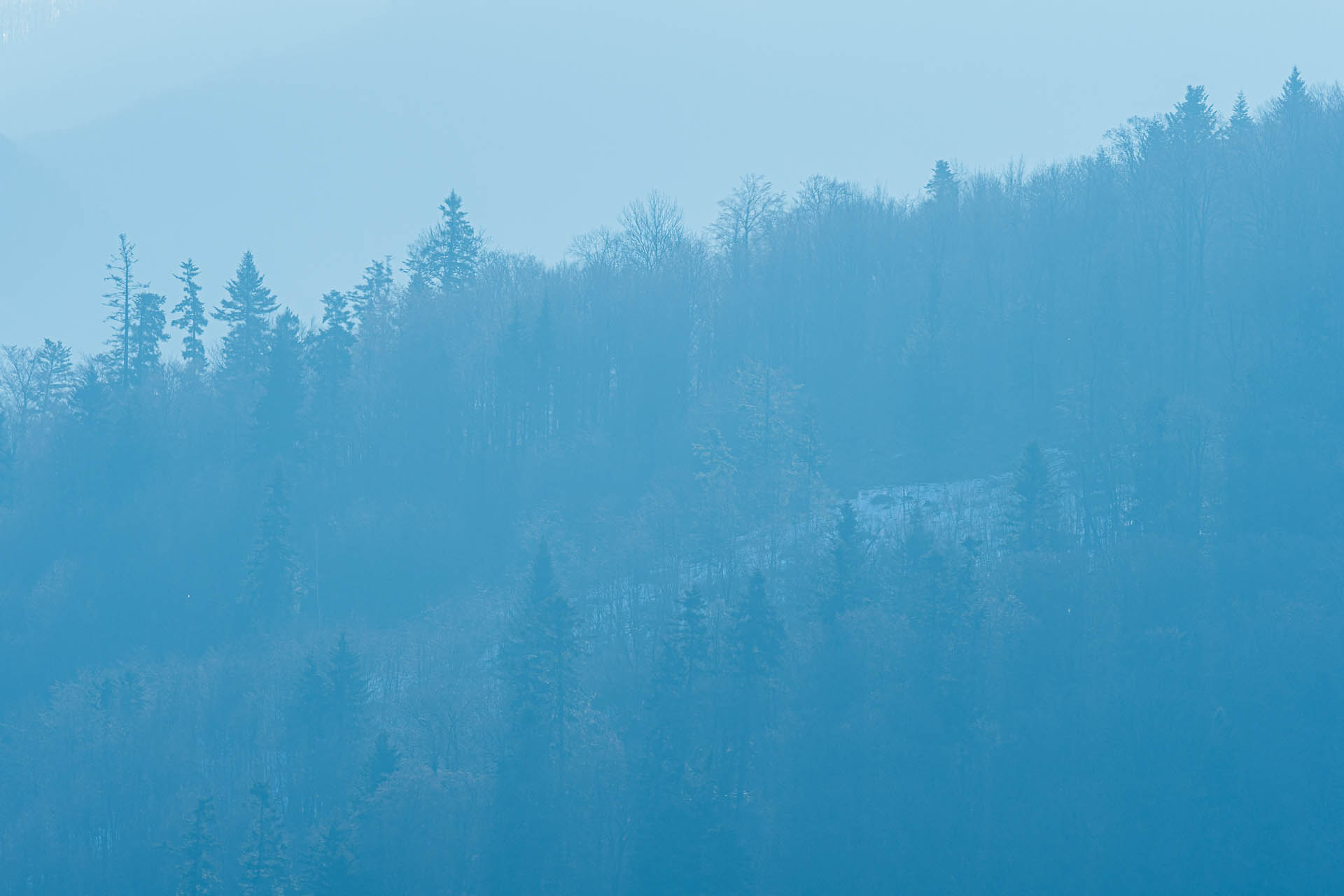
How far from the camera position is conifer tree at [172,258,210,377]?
84.2 meters

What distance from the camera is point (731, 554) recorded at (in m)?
59.9

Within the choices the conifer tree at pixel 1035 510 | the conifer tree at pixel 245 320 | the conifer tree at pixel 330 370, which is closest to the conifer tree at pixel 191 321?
the conifer tree at pixel 245 320

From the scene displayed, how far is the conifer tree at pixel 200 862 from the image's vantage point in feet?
153

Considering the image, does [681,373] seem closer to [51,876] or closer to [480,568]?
[480,568]

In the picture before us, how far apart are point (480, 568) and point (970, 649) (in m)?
27.7

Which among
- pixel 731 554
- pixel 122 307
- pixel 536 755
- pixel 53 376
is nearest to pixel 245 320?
pixel 122 307

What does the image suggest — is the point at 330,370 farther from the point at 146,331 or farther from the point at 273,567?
the point at 273,567

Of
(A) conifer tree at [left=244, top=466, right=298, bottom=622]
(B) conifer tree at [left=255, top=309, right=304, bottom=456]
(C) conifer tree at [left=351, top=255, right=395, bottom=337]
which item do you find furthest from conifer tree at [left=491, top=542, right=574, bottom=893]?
(C) conifer tree at [left=351, top=255, right=395, bottom=337]

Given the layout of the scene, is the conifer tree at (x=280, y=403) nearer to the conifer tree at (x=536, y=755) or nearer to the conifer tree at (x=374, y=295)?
the conifer tree at (x=374, y=295)

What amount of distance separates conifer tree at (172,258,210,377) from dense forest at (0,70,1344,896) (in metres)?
0.26

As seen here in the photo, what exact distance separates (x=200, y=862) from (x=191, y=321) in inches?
1788

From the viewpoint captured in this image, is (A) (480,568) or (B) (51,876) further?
(A) (480,568)

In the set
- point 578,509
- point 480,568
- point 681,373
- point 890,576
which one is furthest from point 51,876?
point 681,373

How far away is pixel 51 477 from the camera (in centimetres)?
7612
